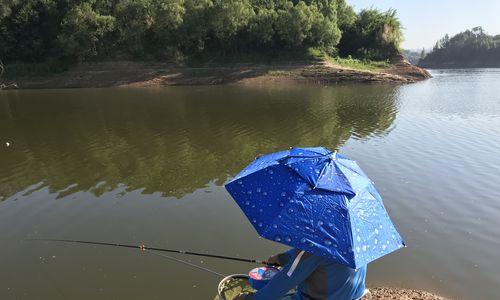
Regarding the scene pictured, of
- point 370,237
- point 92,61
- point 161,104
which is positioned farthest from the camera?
point 92,61

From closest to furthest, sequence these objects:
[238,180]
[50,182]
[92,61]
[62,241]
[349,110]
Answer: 1. [238,180]
2. [62,241]
3. [50,182]
4. [349,110]
5. [92,61]

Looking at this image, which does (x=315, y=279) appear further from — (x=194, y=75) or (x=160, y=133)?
(x=194, y=75)

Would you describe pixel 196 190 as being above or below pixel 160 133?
above

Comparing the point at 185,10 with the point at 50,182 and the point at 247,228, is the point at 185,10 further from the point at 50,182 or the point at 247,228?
the point at 247,228

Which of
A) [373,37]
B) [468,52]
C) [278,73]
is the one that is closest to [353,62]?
[373,37]

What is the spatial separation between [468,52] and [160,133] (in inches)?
5490

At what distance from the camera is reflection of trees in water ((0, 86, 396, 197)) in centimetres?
1316

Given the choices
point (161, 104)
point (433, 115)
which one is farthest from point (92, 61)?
point (433, 115)

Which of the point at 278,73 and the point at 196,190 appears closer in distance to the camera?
the point at 196,190

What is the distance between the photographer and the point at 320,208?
140 inches

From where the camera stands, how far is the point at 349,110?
26969 mm

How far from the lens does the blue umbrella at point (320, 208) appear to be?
342 cm

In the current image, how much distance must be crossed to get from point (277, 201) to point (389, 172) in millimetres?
10489

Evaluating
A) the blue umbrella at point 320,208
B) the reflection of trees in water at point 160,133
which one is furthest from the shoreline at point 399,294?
the reflection of trees in water at point 160,133
